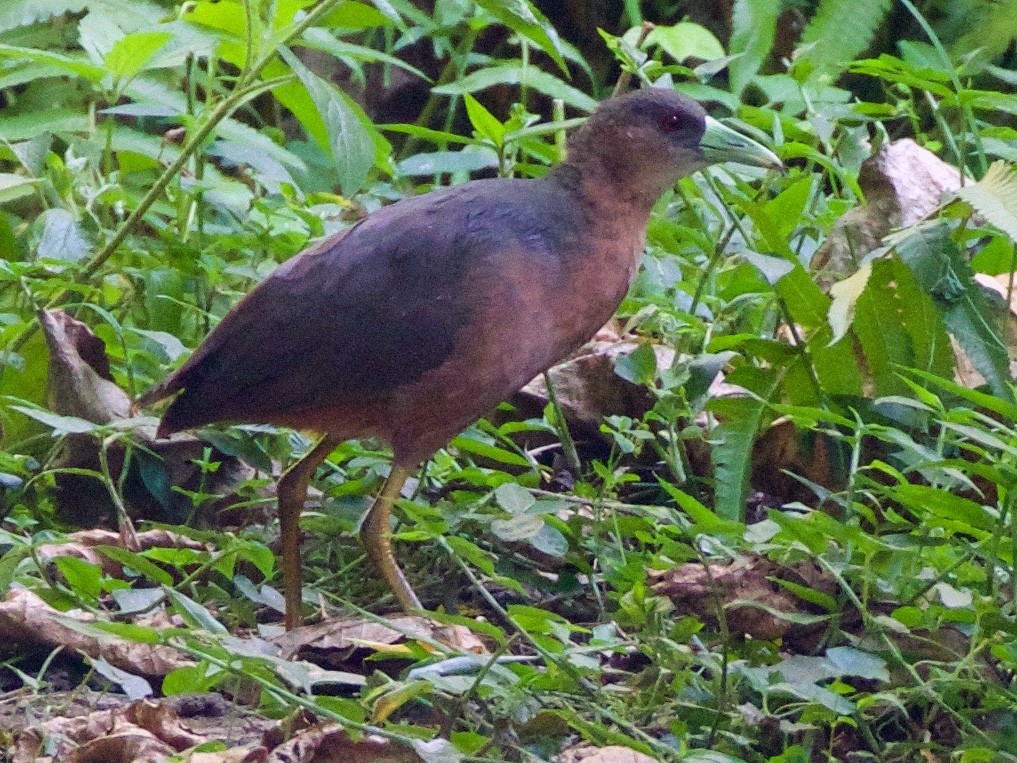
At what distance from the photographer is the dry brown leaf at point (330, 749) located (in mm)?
2387

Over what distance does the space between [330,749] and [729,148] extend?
6.31 feet

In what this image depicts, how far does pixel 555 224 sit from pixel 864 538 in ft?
3.61

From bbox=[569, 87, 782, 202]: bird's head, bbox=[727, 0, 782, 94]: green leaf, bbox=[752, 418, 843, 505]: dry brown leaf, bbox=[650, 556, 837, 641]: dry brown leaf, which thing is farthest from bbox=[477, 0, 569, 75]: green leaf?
bbox=[727, 0, 782, 94]: green leaf

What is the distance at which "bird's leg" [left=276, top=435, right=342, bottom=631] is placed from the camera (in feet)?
11.3

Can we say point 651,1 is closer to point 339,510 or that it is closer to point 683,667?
point 339,510

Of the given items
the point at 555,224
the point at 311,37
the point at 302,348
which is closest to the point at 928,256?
the point at 555,224

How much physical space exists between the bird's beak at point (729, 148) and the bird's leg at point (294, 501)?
1.13 m

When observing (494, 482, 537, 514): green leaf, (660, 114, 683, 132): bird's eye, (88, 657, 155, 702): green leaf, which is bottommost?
(88, 657, 155, 702): green leaf

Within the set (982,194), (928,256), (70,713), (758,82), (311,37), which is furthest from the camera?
(758,82)

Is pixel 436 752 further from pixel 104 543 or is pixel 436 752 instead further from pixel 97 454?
pixel 97 454

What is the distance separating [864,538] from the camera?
2.72 metres

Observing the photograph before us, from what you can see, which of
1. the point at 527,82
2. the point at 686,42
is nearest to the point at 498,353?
the point at 527,82

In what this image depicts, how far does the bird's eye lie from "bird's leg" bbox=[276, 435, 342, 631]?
108 cm

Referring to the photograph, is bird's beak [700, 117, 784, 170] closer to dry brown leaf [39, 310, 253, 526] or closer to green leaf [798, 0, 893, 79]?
dry brown leaf [39, 310, 253, 526]
